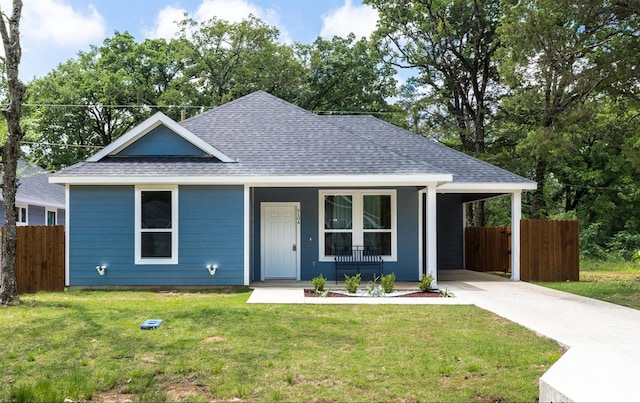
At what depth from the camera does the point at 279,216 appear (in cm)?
1360

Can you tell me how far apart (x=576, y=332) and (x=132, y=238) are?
9.34 metres

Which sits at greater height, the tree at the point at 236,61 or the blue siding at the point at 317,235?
the tree at the point at 236,61

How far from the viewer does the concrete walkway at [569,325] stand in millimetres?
4602

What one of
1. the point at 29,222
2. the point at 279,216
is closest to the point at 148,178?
the point at 279,216

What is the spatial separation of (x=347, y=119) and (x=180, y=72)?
19399mm

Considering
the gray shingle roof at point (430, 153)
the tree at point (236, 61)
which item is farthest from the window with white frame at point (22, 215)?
the gray shingle roof at point (430, 153)

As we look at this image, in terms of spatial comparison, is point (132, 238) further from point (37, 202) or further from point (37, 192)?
point (37, 192)

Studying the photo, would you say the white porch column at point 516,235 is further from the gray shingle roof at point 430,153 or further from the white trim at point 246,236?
the white trim at point 246,236

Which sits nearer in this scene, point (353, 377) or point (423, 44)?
point (353, 377)

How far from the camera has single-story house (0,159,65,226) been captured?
2190 centimetres

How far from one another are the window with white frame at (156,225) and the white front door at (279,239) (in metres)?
2.36

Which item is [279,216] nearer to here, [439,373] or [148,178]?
[148,178]

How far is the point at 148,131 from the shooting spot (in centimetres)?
1302

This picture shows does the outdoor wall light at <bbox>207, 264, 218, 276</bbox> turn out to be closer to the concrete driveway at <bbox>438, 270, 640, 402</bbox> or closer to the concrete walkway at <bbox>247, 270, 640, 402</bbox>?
the concrete walkway at <bbox>247, 270, 640, 402</bbox>
